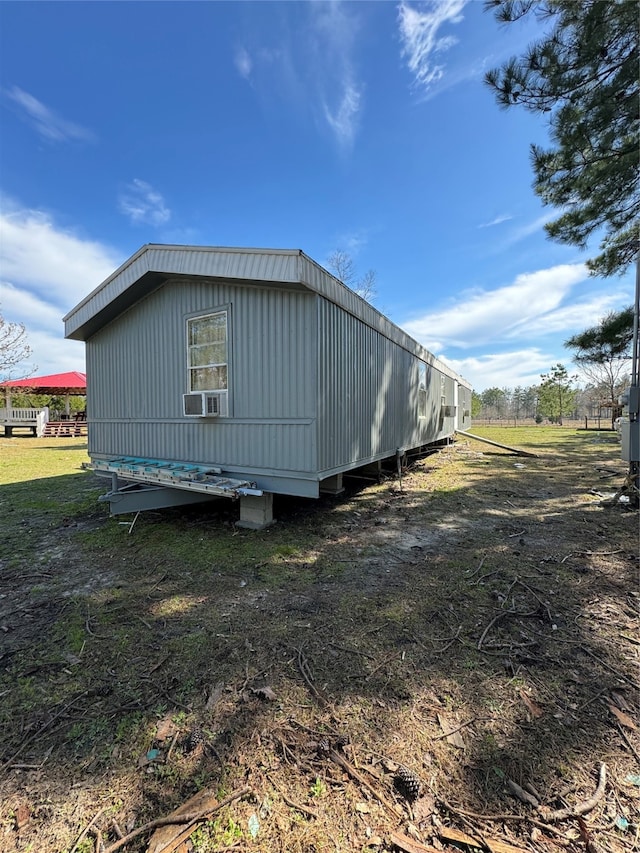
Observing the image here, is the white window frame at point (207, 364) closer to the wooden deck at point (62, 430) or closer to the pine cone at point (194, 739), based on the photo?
the pine cone at point (194, 739)

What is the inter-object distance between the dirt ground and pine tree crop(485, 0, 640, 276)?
566cm

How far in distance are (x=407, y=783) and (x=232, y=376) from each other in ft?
13.5

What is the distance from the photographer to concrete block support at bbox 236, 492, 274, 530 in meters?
4.69

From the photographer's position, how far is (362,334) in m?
5.44

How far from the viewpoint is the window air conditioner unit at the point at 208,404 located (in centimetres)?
478

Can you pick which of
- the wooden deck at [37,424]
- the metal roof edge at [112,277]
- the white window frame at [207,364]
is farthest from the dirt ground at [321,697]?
the wooden deck at [37,424]

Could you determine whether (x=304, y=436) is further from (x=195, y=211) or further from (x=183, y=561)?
(x=195, y=211)

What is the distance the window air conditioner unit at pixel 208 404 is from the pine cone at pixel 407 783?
3.96 m

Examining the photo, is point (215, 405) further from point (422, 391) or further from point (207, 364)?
point (422, 391)

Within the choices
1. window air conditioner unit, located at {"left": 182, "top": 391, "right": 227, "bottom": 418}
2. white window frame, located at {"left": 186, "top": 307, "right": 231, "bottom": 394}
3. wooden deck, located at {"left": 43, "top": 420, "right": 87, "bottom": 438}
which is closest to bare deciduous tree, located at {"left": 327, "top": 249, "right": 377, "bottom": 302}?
white window frame, located at {"left": 186, "top": 307, "right": 231, "bottom": 394}

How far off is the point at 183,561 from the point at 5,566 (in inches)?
69.1

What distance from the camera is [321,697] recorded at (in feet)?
6.28

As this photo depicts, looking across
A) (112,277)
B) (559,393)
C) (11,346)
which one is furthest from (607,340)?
(559,393)

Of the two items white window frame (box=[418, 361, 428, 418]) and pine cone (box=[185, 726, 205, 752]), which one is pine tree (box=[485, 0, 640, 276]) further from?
pine cone (box=[185, 726, 205, 752])
